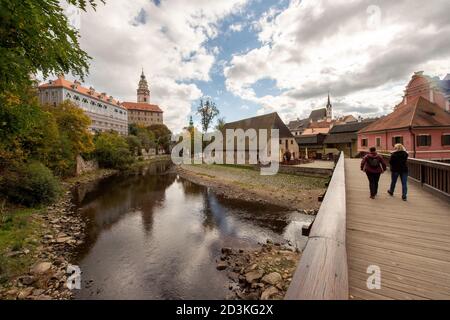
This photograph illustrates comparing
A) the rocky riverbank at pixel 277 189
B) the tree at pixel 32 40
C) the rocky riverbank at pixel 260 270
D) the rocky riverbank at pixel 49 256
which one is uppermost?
the tree at pixel 32 40

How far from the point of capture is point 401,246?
3.03 m

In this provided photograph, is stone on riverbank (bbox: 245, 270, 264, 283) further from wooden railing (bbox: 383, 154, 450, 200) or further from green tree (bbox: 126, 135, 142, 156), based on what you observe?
green tree (bbox: 126, 135, 142, 156)

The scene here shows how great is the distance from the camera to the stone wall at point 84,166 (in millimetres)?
26147

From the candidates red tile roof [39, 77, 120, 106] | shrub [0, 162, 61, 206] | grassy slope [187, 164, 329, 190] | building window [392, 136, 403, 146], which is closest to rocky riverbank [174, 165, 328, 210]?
grassy slope [187, 164, 329, 190]

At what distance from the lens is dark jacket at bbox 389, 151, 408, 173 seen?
5563mm

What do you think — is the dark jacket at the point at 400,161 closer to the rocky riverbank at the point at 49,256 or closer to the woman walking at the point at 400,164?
the woman walking at the point at 400,164

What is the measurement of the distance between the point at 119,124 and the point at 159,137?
11888 millimetres

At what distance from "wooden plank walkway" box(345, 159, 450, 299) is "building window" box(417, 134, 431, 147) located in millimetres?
15740

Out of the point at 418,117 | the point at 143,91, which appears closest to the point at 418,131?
the point at 418,117

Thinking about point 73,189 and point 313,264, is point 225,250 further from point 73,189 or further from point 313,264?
point 73,189

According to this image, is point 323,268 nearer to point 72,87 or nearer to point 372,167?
point 372,167

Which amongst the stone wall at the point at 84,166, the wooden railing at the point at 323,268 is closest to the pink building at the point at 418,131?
the wooden railing at the point at 323,268

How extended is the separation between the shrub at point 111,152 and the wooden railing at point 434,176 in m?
35.1

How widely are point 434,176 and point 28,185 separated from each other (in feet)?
62.7
